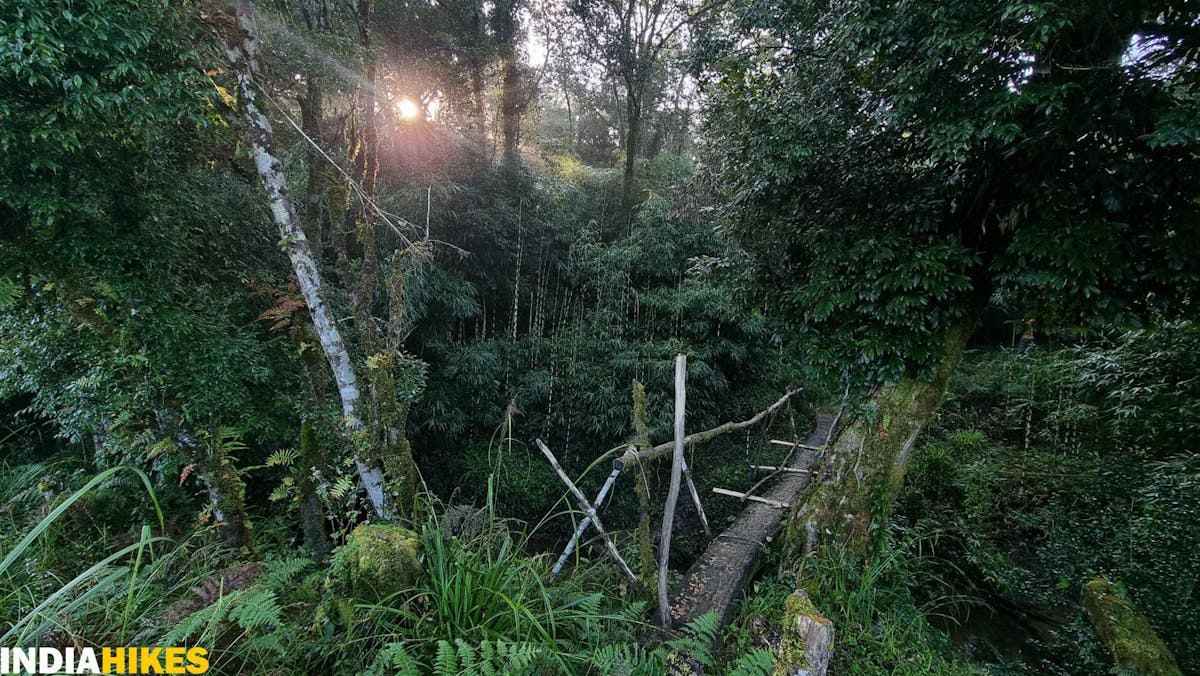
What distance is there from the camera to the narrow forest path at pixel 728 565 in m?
2.53

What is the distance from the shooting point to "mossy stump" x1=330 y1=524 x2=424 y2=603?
142 cm

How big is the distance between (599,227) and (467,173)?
2.52 m

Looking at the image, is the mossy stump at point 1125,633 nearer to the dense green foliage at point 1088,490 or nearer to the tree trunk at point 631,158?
the dense green foliage at point 1088,490

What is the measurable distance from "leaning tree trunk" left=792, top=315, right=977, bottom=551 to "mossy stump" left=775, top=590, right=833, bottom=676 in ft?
4.92

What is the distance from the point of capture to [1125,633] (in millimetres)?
2434

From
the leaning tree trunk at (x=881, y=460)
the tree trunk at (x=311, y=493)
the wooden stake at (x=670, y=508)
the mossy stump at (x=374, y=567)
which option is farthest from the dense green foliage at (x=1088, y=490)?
the tree trunk at (x=311, y=493)

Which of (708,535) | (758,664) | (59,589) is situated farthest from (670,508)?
(59,589)

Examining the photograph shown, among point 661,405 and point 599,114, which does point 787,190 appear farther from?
point 599,114

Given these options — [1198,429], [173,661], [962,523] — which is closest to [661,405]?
[962,523]

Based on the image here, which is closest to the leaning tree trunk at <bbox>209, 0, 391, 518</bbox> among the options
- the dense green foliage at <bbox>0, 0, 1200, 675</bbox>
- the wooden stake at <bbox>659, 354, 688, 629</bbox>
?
the dense green foliage at <bbox>0, 0, 1200, 675</bbox>

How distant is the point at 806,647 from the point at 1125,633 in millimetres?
2488

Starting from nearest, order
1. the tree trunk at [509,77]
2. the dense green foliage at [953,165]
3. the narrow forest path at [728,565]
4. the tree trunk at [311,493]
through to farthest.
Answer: the dense green foliage at [953,165], the tree trunk at [311,493], the narrow forest path at [728,565], the tree trunk at [509,77]

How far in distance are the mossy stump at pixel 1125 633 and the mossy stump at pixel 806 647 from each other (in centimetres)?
224

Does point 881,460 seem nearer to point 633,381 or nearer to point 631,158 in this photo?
point 633,381
